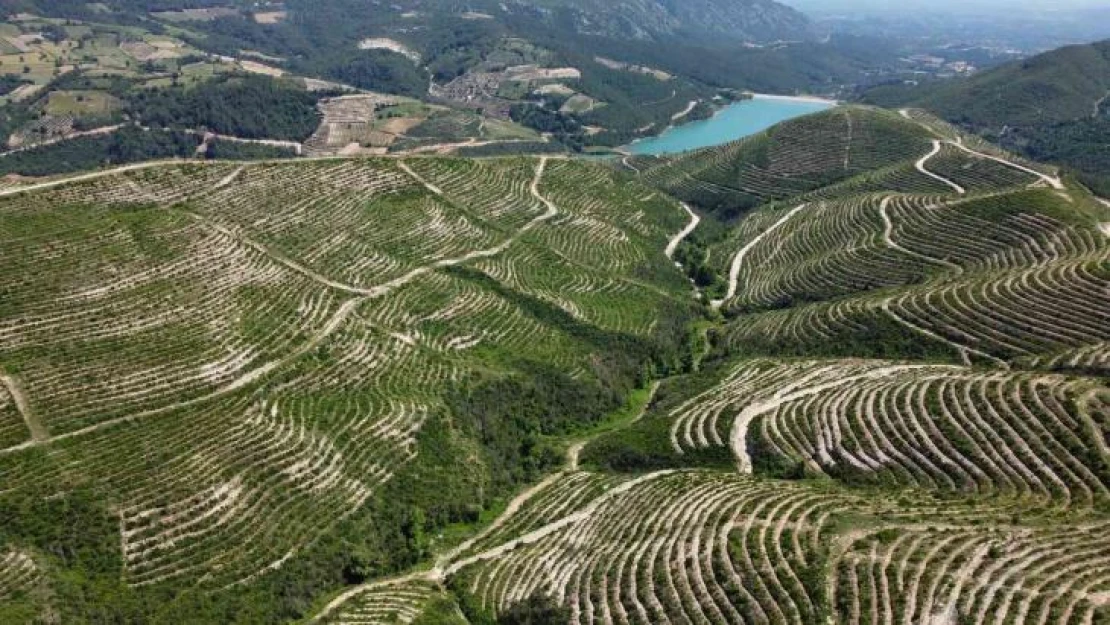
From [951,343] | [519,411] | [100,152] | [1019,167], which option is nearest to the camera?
[519,411]

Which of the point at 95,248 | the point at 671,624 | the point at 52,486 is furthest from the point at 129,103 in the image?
the point at 671,624

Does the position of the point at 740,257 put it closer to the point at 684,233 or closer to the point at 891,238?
the point at 684,233

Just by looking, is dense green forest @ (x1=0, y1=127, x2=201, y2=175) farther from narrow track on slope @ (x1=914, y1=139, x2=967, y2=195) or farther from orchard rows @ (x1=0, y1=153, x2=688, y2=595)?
narrow track on slope @ (x1=914, y1=139, x2=967, y2=195)

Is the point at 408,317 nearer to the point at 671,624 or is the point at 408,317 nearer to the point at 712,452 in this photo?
the point at 712,452

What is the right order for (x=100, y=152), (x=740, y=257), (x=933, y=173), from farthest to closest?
1. (x=100, y=152)
2. (x=933, y=173)
3. (x=740, y=257)

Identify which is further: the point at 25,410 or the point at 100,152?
the point at 100,152

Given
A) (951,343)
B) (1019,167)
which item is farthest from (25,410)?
(1019,167)

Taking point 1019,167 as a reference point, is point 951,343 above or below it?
below

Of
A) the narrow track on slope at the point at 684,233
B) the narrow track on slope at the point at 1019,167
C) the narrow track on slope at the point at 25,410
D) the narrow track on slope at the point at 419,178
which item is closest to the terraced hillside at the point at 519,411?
the narrow track on slope at the point at 25,410
